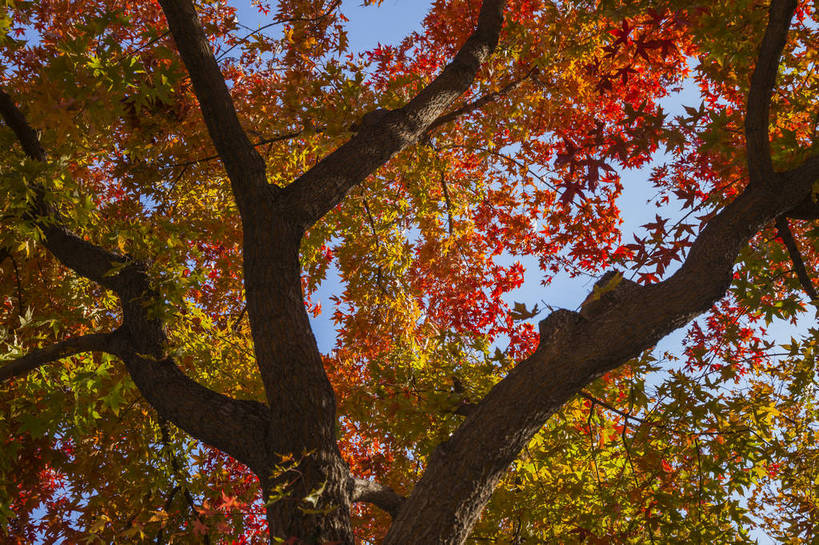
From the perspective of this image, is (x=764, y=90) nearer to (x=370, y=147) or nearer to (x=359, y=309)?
(x=370, y=147)

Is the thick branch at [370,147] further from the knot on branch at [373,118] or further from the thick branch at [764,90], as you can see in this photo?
the thick branch at [764,90]

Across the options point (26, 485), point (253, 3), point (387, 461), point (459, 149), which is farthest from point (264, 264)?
point (253, 3)

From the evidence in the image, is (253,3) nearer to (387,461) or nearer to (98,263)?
(98,263)

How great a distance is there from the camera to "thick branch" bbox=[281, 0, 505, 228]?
3570 mm

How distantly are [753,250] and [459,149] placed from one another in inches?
174

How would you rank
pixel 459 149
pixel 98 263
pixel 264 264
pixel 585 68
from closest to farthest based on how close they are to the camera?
1. pixel 264 264
2. pixel 98 263
3. pixel 585 68
4. pixel 459 149

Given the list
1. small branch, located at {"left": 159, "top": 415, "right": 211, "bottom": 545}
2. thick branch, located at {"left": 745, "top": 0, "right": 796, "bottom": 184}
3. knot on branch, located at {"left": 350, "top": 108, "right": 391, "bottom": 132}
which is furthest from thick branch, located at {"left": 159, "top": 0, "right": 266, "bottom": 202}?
thick branch, located at {"left": 745, "top": 0, "right": 796, "bottom": 184}

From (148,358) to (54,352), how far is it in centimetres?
61

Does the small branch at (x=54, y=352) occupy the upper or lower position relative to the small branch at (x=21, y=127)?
lower

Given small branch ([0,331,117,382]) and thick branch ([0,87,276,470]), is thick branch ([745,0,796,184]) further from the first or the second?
small branch ([0,331,117,382])

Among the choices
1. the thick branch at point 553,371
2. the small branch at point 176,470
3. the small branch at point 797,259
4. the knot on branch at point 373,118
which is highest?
the small branch at point 797,259

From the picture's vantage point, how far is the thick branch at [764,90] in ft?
9.99

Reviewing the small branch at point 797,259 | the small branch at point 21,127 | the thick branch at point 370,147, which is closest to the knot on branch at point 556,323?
the thick branch at point 370,147

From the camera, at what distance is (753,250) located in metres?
4.19
